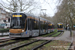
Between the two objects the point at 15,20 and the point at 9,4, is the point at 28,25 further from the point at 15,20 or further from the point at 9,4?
the point at 9,4

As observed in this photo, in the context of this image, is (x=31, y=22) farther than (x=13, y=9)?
No

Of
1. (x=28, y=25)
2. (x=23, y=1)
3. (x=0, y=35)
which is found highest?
(x=23, y=1)

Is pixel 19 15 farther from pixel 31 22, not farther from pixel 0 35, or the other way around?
pixel 0 35

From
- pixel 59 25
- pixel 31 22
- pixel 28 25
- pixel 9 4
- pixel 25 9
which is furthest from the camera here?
pixel 59 25

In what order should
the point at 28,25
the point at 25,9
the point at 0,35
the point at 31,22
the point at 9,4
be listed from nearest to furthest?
the point at 28,25, the point at 31,22, the point at 0,35, the point at 9,4, the point at 25,9

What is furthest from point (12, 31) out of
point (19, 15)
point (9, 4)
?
point (9, 4)

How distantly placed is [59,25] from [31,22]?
91.3 feet

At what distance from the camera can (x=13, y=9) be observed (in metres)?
28.3

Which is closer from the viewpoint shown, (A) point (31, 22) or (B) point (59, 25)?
(A) point (31, 22)

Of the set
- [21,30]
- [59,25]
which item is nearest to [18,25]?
[21,30]

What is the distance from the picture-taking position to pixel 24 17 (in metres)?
14.8

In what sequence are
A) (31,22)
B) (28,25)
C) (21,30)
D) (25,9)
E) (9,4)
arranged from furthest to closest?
1. (25,9)
2. (9,4)
3. (31,22)
4. (28,25)
5. (21,30)

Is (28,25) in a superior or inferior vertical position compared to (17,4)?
inferior

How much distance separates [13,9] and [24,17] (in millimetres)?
14319
